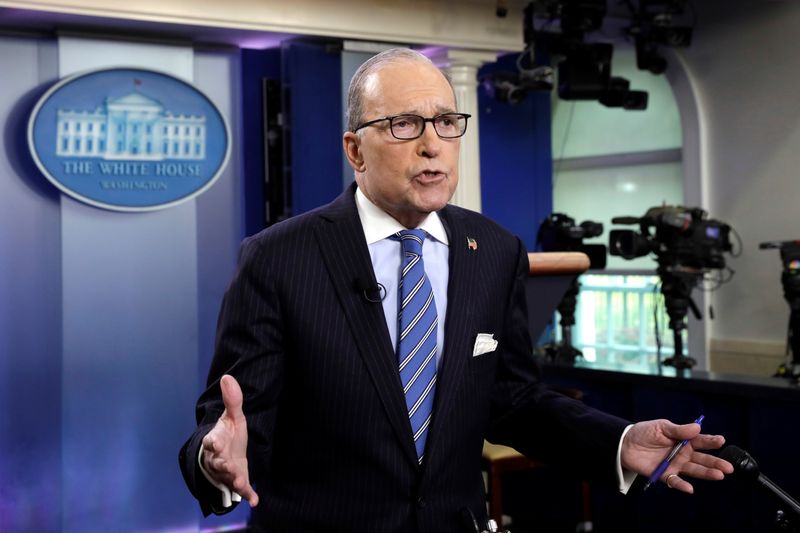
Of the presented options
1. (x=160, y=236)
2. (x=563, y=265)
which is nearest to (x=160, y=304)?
(x=160, y=236)

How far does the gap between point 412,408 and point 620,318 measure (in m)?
6.50

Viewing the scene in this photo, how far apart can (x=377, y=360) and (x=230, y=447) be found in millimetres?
304

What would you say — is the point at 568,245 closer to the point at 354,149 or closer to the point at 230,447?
the point at 354,149

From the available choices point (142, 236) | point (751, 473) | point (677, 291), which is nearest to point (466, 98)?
point (677, 291)

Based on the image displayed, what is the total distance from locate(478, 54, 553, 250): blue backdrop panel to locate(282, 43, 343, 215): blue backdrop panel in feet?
5.70

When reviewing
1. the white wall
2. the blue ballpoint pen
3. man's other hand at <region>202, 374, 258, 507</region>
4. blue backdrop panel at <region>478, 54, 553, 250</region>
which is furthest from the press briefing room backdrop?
man's other hand at <region>202, 374, 258, 507</region>

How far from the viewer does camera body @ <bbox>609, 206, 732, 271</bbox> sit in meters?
4.93

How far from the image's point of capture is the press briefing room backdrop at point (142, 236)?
3959 mm

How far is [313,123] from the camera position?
446 cm

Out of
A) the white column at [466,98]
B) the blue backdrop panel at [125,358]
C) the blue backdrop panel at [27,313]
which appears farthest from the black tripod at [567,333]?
the blue backdrop panel at [27,313]

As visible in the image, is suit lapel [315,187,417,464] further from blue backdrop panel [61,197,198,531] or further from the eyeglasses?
blue backdrop panel [61,197,198,531]

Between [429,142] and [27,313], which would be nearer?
[429,142]

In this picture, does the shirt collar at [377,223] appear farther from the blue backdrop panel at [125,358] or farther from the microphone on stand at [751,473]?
the blue backdrop panel at [125,358]

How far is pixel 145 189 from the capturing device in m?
4.11
